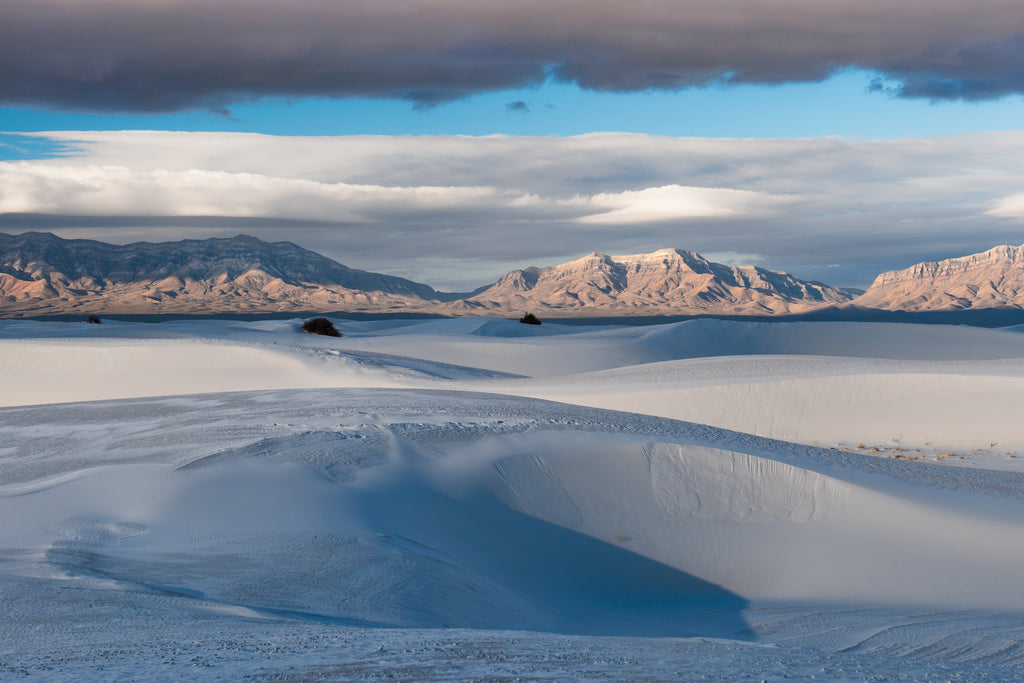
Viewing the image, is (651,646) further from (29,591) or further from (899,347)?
(899,347)

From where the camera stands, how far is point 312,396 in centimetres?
1191

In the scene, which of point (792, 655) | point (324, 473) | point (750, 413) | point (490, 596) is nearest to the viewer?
point (792, 655)

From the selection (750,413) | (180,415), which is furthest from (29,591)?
(750,413)

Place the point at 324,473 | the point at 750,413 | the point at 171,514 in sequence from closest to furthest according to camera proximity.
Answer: the point at 171,514 < the point at 324,473 < the point at 750,413

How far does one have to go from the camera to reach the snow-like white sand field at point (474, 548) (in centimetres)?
342

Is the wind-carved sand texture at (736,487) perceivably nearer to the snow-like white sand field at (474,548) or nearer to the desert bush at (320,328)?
the snow-like white sand field at (474,548)

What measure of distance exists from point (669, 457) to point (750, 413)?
9.50m

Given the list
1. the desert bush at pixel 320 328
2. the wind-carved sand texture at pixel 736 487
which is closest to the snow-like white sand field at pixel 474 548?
the wind-carved sand texture at pixel 736 487

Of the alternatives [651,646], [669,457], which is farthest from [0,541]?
[669,457]

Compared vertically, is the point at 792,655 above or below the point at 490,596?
above

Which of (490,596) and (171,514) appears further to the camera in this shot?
(171,514)

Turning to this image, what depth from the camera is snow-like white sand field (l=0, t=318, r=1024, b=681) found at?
135 inches

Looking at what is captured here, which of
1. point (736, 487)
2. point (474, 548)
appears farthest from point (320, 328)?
point (474, 548)

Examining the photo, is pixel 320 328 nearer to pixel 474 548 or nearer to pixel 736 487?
pixel 736 487
